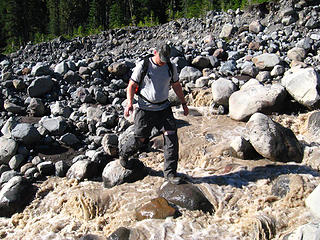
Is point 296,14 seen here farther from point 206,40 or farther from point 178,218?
point 178,218

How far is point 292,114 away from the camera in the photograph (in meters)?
7.95

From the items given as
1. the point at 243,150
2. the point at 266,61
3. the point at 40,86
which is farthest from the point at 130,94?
the point at 266,61

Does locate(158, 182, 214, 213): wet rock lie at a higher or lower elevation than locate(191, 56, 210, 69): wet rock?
lower

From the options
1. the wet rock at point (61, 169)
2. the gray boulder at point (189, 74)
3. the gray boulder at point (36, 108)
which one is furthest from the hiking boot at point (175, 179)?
the gray boulder at point (189, 74)

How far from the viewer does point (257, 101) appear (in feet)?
25.0

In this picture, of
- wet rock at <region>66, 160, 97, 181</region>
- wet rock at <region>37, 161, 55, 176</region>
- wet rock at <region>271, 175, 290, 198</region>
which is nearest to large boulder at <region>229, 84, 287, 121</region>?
wet rock at <region>271, 175, 290, 198</region>

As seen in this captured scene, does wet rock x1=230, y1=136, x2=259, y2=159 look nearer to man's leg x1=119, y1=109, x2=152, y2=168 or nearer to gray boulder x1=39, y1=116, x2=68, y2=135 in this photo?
man's leg x1=119, y1=109, x2=152, y2=168

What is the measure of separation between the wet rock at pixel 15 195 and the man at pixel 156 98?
98.2 inches

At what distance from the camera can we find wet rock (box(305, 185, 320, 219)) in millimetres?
4659

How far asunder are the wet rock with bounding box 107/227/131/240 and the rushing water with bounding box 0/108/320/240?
12cm

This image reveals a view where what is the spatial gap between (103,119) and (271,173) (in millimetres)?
4469

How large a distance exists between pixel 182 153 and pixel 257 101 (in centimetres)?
231

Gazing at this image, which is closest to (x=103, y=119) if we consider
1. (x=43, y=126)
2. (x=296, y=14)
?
(x=43, y=126)

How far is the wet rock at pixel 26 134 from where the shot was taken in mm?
7461
